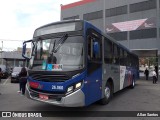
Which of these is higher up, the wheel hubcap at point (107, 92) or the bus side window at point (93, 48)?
the bus side window at point (93, 48)

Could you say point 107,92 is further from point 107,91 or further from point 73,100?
point 73,100

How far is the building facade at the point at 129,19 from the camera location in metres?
31.6

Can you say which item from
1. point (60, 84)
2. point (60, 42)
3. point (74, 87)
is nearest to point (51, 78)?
point (60, 84)

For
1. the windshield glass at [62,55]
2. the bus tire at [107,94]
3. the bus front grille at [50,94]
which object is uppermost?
the windshield glass at [62,55]

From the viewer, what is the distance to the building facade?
104 ft

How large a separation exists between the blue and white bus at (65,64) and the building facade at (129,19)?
25778 mm

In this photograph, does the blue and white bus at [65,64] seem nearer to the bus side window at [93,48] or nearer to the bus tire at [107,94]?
the bus side window at [93,48]

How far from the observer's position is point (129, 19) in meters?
34.4

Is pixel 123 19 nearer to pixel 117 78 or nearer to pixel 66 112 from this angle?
pixel 117 78

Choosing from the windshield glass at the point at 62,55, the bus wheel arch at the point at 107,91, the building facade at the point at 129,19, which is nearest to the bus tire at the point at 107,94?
the bus wheel arch at the point at 107,91

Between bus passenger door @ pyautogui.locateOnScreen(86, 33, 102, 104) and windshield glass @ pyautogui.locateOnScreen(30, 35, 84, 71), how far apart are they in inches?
17.3

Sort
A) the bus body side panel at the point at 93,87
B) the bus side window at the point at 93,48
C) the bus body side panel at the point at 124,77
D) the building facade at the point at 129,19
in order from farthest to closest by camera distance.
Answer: the building facade at the point at 129,19 → the bus body side panel at the point at 124,77 → the bus side window at the point at 93,48 → the bus body side panel at the point at 93,87

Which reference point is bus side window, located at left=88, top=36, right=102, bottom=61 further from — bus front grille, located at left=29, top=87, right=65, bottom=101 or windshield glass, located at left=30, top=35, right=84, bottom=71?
bus front grille, located at left=29, top=87, right=65, bottom=101

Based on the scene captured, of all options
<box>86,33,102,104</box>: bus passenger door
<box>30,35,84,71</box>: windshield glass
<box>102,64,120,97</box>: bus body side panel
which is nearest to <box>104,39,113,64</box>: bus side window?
<box>102,64,120,97</box>: bus body side panel
